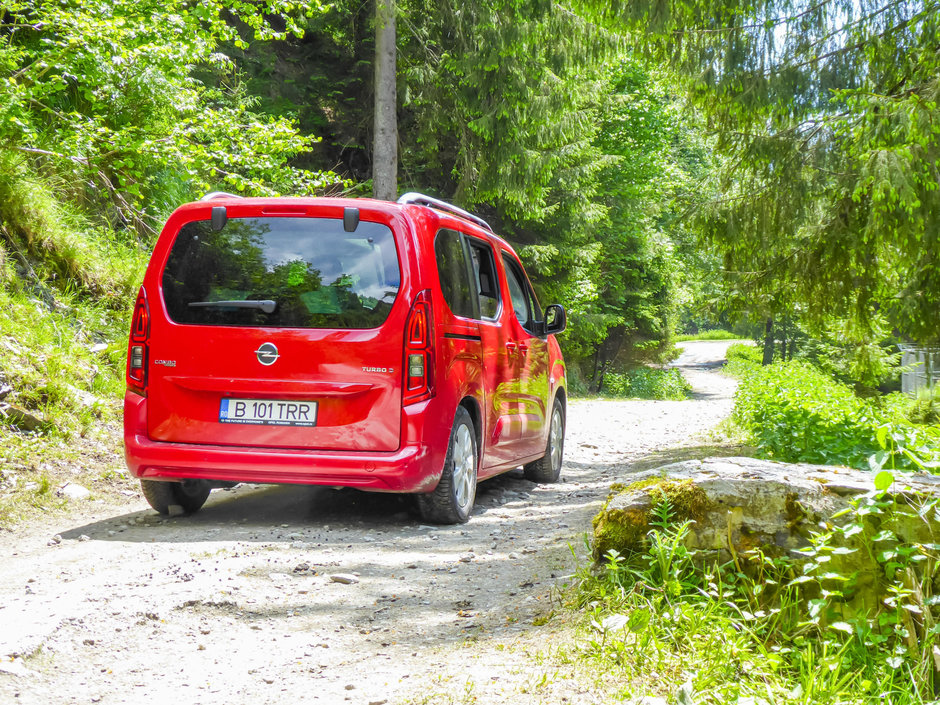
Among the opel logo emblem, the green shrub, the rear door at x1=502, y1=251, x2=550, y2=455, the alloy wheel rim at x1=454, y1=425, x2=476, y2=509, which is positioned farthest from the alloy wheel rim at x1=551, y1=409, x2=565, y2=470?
the green shrub

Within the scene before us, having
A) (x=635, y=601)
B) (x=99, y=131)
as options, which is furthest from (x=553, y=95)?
(x=635, y=601)

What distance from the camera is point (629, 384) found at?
120ft

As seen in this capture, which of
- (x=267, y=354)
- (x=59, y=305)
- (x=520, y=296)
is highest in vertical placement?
(x=520, y=296)

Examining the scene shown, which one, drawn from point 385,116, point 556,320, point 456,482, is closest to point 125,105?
point 385,116

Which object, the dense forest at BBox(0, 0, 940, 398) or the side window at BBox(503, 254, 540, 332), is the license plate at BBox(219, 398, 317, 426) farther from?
the dense forest at BBox(0, 0, 940, 398)

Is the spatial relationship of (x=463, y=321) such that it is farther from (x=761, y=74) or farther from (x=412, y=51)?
(x=412, y=51)

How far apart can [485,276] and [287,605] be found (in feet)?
11.5

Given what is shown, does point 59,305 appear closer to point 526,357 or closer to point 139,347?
point 139,347

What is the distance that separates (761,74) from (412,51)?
37.7 feet

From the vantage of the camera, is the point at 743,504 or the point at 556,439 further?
the point at 556,439

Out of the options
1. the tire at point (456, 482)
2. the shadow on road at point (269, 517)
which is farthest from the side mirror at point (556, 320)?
the tire at point (456, 482)

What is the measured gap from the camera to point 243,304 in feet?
18.5

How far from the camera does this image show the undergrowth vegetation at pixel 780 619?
9.07 feet

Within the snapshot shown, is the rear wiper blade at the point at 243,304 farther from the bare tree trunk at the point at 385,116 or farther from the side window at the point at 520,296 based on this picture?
the bare tree trunk at the point at 385,116
